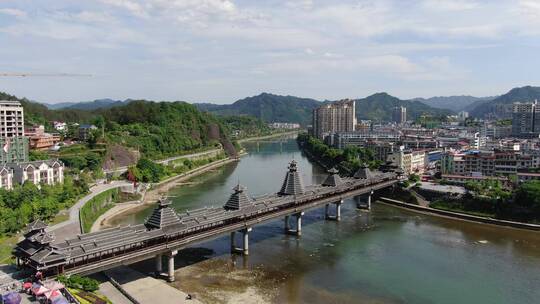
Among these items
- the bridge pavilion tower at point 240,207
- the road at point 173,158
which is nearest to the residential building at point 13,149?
the road at point 173,158

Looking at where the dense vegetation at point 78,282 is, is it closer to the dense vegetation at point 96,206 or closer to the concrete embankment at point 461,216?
the dense vegetation at point 96,206

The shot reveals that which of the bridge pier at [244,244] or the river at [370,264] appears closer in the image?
the river at [370,264]

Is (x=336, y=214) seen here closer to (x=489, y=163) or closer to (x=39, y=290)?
(x=489, y=163)

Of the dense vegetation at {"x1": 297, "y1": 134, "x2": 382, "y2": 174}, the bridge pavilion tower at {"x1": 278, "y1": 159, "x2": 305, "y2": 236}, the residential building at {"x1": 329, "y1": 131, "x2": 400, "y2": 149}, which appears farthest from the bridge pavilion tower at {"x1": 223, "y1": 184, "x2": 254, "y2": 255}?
the residential building at {"x1": 329, "y1": 131, "x2": 400, "y2": 149}

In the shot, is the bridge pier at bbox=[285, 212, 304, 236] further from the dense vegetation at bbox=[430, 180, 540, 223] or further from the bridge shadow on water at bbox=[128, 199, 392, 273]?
the dense vegetation at bbox=[430, 180, 540, 223]

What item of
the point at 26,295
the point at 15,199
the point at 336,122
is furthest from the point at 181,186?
the point at 336,122

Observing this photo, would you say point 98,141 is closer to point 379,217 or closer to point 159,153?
point 159,153
